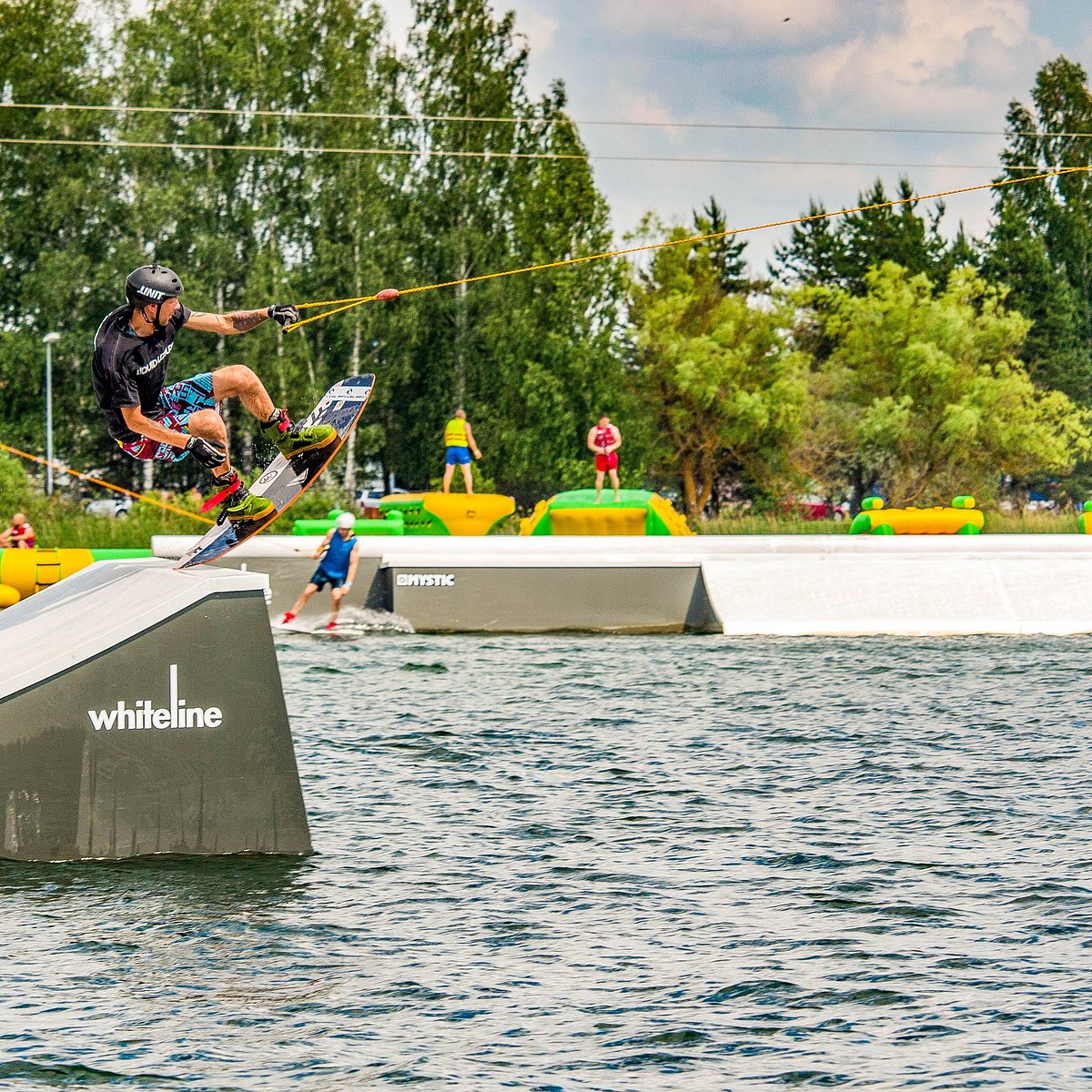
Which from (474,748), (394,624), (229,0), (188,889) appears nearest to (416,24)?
(229,0)

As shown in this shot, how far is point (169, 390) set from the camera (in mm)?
9625

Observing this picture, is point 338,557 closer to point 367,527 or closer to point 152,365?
point 367,527

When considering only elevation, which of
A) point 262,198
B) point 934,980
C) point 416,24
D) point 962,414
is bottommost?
point 934,980

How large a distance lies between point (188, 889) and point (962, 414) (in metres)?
52.2

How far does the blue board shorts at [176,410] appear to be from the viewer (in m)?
9.45

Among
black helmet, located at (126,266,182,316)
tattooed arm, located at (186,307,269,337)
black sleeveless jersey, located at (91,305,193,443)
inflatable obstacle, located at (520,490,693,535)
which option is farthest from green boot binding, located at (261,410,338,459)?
inflatable obstacle, located at (520,490,693,535)

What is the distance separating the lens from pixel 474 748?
12.9 metres

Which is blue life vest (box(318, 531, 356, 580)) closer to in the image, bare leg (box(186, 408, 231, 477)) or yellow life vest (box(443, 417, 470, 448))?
yellow life vest (box(443, 417, 470, 448))

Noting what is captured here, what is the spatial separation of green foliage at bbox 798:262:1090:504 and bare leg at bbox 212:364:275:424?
5028 centimetres

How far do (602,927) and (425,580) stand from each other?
16.3 m

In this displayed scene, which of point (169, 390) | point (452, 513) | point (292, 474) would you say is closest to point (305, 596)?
point (452, 513)

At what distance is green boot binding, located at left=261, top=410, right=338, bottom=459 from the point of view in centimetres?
982

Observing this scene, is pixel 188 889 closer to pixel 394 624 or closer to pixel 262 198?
pixel 394 624

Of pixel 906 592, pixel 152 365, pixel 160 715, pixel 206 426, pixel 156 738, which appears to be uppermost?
pixel 152 365
